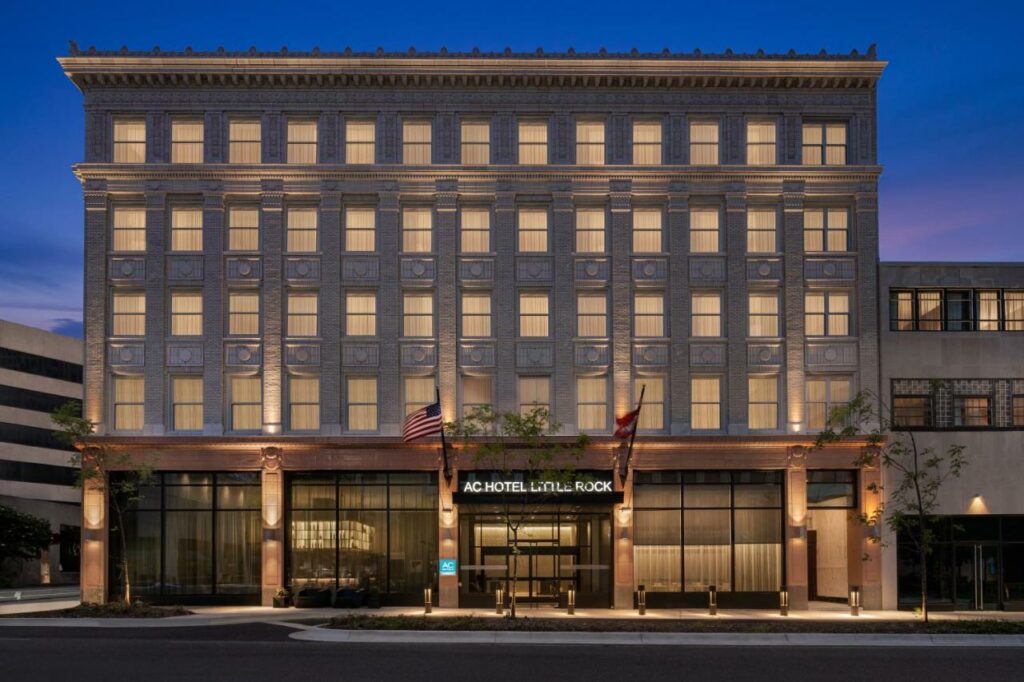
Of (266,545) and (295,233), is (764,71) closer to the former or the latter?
(295,233)

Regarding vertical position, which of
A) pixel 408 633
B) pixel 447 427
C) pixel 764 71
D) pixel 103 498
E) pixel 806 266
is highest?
pixel 764 71

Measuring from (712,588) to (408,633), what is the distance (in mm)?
13664

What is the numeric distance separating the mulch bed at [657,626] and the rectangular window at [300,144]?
63.7 feet

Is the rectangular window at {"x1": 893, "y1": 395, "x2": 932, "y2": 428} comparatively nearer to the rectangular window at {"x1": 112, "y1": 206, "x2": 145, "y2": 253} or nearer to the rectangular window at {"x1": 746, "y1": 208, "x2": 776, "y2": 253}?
the rectangular window at {"x1": 746, "y1": 208, "x2": 776, "y2": 253}

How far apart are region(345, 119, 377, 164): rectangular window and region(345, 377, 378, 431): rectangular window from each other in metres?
9.14

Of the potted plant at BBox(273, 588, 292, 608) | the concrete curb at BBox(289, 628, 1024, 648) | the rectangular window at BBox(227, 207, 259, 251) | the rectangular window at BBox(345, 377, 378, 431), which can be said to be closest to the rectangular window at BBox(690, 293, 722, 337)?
the rectangular window at BBox(345, 377, 378, 431)

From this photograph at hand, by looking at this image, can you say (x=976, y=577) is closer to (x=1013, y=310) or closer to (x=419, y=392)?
(x=1013, y=310)

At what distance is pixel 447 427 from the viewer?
42.2m

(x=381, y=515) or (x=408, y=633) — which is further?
(x=381, y=515)

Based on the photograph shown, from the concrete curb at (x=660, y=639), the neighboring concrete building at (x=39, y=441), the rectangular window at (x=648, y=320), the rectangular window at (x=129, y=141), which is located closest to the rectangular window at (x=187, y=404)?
the rectangular window at (x=129, y=141)

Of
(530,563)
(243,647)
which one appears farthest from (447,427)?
(243,647)

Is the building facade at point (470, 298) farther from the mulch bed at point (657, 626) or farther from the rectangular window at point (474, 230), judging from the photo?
the mulch bed at point (657, 626)

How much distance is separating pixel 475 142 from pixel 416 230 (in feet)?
14.6

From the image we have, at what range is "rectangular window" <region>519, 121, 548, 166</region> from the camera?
46719 millimetres
